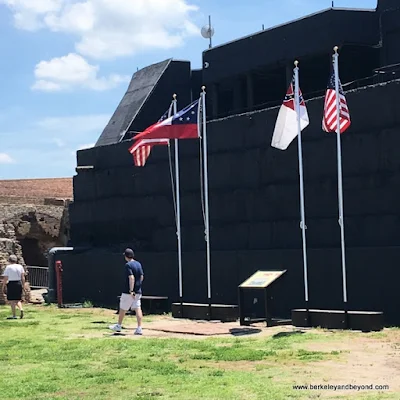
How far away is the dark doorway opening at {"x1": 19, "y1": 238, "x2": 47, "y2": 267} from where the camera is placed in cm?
3625

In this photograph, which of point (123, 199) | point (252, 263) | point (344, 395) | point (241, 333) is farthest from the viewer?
point (123, 199)

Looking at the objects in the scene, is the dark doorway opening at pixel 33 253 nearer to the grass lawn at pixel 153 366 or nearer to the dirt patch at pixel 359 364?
the grass lawn at pixel 153 366

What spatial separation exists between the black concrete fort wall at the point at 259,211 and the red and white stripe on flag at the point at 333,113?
1101mm

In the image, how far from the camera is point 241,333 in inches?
567

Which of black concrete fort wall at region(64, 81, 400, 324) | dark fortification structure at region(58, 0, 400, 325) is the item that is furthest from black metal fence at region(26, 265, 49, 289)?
black concrete fort wall at region(64, 81, 400, 324)

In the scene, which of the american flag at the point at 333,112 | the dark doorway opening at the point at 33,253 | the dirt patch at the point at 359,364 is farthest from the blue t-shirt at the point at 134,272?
the dark doorway opening at the point at 33,253

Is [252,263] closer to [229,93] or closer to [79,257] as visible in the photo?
[79,257]

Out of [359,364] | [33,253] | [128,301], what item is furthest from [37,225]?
[359,364]

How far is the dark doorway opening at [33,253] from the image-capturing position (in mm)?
36247

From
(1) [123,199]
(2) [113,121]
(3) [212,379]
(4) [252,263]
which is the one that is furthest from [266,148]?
(2) [113,121]

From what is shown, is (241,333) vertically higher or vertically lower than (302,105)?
lower

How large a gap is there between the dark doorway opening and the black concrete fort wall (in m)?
13.2

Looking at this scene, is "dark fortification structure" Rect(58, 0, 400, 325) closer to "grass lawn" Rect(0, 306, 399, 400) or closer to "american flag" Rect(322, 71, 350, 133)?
"american flag" Rect(322, 71, 350, 133)

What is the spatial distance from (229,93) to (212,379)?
18232mm
